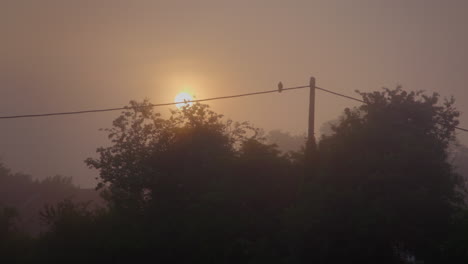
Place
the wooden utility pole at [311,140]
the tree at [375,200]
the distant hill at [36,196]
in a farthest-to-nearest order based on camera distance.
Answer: the distant hill at [36,196] → the wooden utility pole at [311,140] → the tree at [375,200]

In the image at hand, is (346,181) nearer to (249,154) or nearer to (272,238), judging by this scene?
(272,238)

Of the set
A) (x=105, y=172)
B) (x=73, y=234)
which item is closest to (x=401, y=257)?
(x=73, y=234)

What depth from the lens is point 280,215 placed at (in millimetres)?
25172

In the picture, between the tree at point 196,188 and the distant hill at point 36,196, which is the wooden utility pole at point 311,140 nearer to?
the tree at point 196,188

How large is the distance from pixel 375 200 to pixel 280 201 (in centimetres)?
595

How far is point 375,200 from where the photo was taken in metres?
21.7

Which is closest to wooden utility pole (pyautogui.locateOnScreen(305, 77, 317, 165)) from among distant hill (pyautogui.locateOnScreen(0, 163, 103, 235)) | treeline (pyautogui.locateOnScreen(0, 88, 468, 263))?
treeline (pyautogui.locateOnScreen(0, 88, 468, 263))

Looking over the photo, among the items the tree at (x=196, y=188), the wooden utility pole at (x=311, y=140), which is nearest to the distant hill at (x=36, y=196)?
the tree at (x=196, y=188)

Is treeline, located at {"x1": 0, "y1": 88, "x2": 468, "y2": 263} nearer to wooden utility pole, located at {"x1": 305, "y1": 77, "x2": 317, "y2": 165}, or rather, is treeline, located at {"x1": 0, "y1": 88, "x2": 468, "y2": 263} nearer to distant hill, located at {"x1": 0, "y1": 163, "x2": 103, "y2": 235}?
wooden utility pole, located at {"x1": 305, "y1": 77, "x2": 317, "y2": 165}

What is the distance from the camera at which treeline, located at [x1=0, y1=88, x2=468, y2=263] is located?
21.5 metres

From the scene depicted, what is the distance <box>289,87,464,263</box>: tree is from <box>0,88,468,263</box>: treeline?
0.04 metres

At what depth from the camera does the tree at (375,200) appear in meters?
21.2

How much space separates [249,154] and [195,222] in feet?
13.9

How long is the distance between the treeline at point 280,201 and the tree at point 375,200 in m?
0.04
